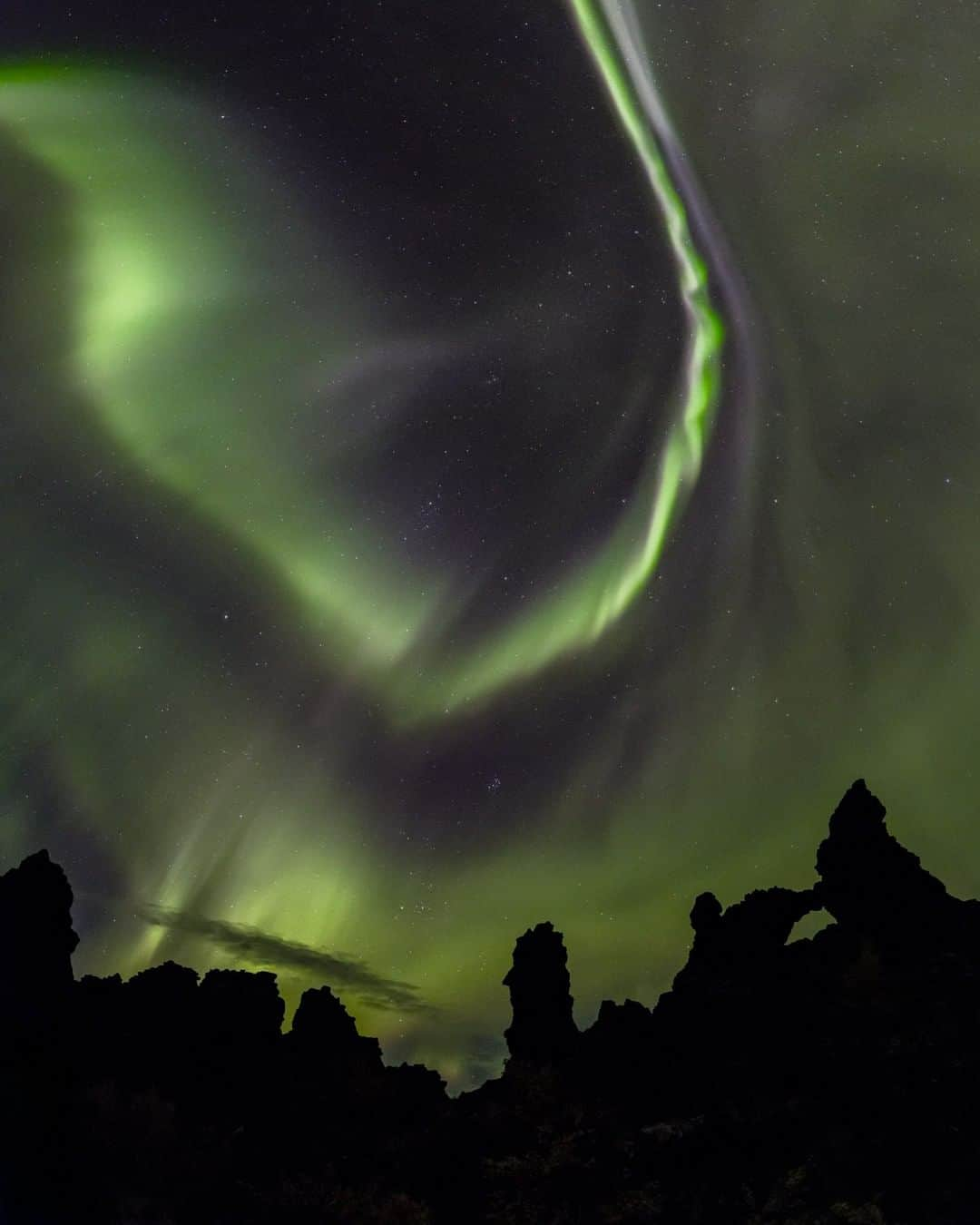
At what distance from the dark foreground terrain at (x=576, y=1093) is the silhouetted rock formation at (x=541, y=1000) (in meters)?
0.10

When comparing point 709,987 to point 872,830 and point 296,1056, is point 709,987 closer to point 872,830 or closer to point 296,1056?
point 872,830

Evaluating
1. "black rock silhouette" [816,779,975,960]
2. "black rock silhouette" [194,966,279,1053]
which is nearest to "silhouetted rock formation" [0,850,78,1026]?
"black rock silhouette" [194,966,279,1053]

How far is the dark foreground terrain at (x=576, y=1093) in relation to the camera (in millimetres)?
44469

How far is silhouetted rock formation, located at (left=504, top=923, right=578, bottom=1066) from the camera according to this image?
51.6m

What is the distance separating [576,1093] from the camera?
4991 centimetres

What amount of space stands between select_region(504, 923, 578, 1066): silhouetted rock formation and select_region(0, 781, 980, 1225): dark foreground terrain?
0.10 metres

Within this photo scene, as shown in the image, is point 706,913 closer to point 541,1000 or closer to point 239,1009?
point 541,1000

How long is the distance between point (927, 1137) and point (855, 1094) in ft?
10.2

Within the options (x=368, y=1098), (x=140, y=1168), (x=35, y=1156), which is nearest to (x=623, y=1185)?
(x=368, y=1098)

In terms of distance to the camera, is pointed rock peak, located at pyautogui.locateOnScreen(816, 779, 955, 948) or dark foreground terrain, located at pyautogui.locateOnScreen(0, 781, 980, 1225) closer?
dark foreground terrain, located at pyautogui.locateOnScreen(0, 781, 980, 1225)

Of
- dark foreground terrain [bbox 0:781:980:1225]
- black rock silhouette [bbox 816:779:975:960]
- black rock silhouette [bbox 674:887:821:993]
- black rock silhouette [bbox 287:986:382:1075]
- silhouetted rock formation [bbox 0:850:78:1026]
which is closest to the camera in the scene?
dark foreground terrain [bbox 0:781:980:1225]

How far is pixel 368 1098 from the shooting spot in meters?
53.0

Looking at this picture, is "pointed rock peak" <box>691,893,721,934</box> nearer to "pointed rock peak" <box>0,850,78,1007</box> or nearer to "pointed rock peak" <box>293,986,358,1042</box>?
"pointed rock peak" <box>293,986,358,1042</box>

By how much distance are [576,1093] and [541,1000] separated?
4.49 m
